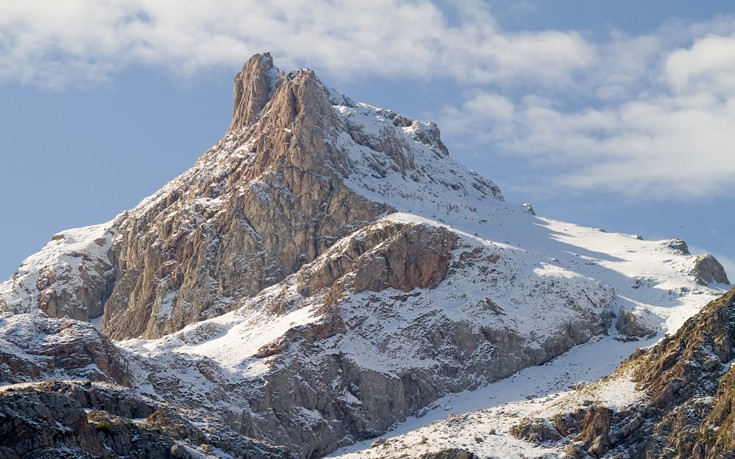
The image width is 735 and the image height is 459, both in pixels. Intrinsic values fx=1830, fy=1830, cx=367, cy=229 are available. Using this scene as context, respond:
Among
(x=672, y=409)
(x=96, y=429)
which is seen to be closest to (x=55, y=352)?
(x=96, y=429)

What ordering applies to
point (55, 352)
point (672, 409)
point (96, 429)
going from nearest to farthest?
point (96, 429)
point (672, 409)
point (55, 352)

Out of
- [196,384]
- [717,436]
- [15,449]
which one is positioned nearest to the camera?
[15,449]

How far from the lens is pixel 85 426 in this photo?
135125 millimetres

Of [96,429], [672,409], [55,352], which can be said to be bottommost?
[672,409]

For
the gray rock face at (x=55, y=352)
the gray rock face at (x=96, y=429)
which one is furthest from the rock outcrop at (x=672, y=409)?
the gray rock face at (x=55, y=352)

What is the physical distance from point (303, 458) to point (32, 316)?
107 feet

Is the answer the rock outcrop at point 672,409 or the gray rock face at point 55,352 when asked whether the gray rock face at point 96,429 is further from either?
the rock outcrop at point 672,409

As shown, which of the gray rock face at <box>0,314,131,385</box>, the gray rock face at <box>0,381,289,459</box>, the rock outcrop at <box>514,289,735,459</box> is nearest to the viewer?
the gray rock face at <box>0,381,289,459</box>

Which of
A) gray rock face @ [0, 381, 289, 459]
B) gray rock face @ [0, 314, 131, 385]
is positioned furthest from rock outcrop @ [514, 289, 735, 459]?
gray rock face @ [0, 314, 131, 385]

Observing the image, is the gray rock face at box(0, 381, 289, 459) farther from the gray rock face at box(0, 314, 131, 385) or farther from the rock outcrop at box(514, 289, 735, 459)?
the rock outcrop at box(514, 289, 735, 459)

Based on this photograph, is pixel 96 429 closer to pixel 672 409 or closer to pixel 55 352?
pixel 55 352

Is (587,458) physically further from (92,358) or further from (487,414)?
(92,358)

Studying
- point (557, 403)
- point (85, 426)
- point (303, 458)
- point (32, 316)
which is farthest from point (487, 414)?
point (85, 426)

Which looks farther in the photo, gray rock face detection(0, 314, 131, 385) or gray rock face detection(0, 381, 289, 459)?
gray rock face detection(0, 314, 131, 385)
